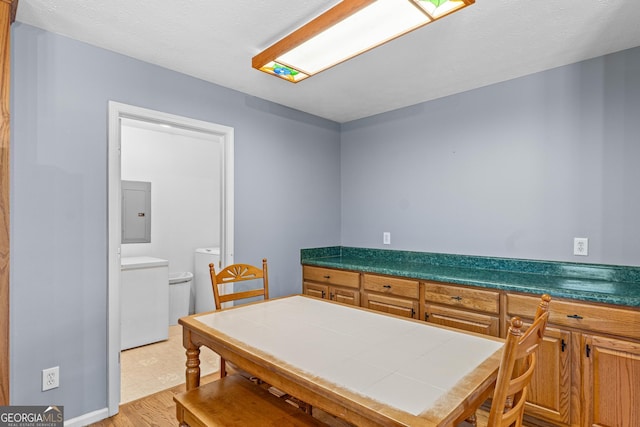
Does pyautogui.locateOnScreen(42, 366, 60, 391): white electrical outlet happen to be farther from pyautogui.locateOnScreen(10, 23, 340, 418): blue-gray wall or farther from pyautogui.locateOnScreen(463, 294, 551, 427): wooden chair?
pyautogui.locateOnScreen(463, 294, 551, 427): wooden chair

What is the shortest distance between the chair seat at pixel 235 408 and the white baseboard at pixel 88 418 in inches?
43.2

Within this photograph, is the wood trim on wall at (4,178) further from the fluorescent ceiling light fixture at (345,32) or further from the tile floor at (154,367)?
the fluorescent ceiling light fixture at (345,32)

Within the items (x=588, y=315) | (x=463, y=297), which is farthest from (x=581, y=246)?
(x=463, y=297)

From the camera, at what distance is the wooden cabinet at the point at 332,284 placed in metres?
3.04

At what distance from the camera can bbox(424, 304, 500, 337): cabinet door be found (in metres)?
2.25

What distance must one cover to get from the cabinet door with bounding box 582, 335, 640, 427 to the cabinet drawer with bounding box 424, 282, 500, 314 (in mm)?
493

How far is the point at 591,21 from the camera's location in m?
1.91

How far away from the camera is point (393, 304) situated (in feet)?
9.07

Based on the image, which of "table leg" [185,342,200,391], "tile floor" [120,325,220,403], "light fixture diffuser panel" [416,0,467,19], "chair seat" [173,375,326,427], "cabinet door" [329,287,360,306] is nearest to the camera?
"chair seat" [173,375,326,427]

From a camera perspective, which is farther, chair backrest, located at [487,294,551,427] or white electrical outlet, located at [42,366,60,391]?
white electrical outlet, located at [42,366,60,391]

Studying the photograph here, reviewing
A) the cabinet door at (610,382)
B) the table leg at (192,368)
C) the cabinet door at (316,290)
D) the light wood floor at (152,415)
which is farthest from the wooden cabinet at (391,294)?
the table leg at (192,368)

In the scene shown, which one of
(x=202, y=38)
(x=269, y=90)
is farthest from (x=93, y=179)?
(x=269, y=90)

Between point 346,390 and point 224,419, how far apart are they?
2.06 ft

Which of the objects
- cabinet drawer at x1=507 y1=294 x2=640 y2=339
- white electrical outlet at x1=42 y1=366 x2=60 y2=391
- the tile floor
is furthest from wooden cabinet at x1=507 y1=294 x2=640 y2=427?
white electrical outlet at x1=42 y1=366 x2=60 y2=391
